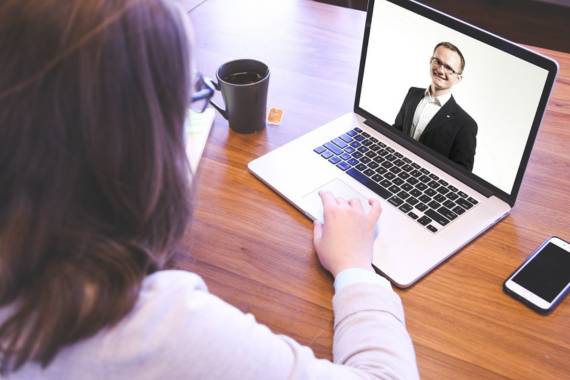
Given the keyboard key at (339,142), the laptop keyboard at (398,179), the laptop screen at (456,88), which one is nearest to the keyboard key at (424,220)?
the laptop keyboard at (398,179)

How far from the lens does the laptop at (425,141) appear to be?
0.85 metres

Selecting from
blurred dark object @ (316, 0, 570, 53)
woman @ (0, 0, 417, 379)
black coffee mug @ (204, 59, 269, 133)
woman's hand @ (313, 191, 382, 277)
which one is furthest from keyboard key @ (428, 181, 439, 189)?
blurred dark object @ (316, 0, 570, 53)

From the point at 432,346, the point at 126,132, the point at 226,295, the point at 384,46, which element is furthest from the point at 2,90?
the point at 384,46

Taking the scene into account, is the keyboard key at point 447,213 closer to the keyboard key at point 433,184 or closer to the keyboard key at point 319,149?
the keyboard key at point 433,184

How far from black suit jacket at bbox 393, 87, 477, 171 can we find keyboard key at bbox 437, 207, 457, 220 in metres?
0.08

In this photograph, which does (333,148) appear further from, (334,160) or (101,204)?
(101,204)

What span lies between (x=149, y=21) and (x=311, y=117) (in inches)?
26.0

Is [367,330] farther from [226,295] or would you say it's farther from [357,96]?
[357,96]

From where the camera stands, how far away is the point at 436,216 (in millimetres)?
905

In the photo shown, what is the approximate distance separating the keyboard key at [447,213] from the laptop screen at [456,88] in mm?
78

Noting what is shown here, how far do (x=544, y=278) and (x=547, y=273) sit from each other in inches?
0.4

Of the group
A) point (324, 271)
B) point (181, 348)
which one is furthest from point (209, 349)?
point (324, 271)

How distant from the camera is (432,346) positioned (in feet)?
2.46

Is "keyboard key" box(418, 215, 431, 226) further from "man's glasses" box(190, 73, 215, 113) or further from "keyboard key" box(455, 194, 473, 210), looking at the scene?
"man's glasses" box(190, 73, 215, 113)
